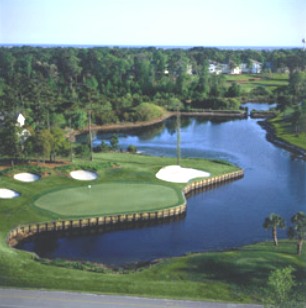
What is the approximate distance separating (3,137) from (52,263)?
2093 cm

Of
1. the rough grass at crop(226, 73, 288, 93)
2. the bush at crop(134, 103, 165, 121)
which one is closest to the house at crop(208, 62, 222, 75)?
the rough grass at crop(226, 73, 288, 93)

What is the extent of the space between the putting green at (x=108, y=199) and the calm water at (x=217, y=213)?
79.6 inches

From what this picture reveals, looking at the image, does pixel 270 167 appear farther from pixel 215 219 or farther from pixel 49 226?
pixel 49 226

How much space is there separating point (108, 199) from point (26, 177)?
A: 8.16 m

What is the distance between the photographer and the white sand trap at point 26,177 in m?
42.4

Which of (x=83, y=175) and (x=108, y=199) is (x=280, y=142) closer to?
(x=83, y=175)

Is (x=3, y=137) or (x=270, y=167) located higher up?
(x=3, y=137)

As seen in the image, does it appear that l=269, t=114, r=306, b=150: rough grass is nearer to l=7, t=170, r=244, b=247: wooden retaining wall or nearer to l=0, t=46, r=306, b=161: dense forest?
l=0, t=46, r=306, b=161: dense forest

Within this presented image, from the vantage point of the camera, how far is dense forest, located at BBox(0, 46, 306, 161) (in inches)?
2869

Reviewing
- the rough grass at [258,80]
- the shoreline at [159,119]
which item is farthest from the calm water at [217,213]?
the rough grass at [258,80]

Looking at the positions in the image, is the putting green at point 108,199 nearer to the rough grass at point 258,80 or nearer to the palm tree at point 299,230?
the palm tree at point 299,230

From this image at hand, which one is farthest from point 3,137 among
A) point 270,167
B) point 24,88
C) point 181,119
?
point 181,119

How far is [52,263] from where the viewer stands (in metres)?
28.1

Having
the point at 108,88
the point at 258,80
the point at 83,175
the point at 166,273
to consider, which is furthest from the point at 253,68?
the point at 166,273
